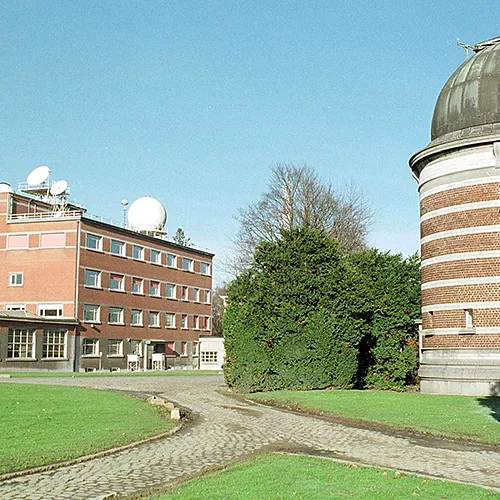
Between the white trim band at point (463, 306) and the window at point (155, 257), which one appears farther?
the window at point (155, 257)

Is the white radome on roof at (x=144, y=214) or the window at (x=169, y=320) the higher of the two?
the white radome on roof at (x=144, y=214)

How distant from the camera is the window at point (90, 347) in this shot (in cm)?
5854

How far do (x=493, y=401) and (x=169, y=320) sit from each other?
2078 inches

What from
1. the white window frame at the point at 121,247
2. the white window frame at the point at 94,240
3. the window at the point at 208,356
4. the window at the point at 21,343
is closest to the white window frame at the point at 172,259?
the white window frame at the point at 121,247

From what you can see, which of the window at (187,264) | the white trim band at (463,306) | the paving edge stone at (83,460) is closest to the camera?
the paving edge stone at (83,460)

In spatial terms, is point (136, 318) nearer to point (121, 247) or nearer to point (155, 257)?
point (155, 257)

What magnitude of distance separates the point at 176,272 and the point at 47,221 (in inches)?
724

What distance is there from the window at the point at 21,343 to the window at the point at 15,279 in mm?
7983

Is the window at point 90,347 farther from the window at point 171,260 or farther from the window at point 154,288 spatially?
the window at point 171,260

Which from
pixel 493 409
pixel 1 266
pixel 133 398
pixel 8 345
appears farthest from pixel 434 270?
pixel 1 266

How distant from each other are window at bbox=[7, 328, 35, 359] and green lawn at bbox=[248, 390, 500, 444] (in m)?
29.8

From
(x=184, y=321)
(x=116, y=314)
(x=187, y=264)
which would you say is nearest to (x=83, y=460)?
(x=116, y=314)

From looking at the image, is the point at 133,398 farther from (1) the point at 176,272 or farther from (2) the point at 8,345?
(1) the point at 176,272

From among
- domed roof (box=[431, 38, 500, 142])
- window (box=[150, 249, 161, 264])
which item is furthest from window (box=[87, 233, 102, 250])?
domed roof (box=[431, 38, 500, 142])
